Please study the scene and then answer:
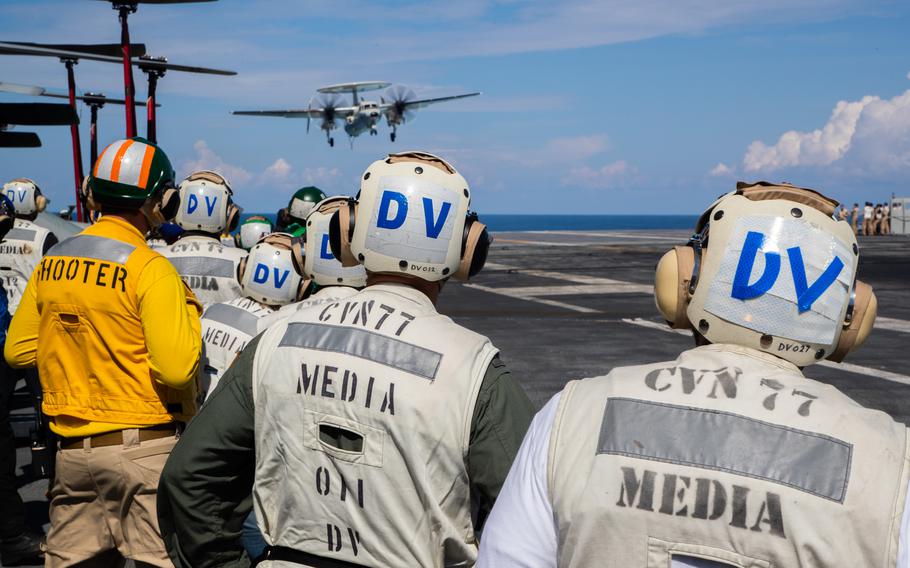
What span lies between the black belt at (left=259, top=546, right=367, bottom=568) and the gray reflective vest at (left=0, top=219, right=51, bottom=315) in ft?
22.2

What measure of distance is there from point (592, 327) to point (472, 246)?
1304cm

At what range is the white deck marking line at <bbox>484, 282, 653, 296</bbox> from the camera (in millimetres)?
21641

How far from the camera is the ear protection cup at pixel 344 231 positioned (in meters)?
2.96

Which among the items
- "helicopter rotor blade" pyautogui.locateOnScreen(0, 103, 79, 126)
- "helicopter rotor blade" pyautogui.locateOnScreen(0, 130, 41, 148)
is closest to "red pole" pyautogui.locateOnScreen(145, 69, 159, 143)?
"helicopter rotor blade" pyautogui.locateOnScreen(0, 130, 41, 148)

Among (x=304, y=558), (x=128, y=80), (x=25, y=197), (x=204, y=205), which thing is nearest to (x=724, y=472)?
(x=304, y=558)

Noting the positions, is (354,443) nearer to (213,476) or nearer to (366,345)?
(366,345)

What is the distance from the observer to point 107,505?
3748 millimetres

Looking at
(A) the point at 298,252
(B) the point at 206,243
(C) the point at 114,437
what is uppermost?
(A) the point at 298,252

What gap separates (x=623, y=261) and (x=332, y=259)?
95.0 ft

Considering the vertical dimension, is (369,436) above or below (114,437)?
above

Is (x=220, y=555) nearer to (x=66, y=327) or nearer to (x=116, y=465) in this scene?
(x=116, y=465)

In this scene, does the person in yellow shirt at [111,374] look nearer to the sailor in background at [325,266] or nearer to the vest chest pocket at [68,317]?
the vest chest pocket at [68,317]

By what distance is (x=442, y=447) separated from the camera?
2.41 metres

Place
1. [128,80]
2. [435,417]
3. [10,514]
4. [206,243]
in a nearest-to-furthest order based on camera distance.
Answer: [435,417]
[10,514]
[206,243]
[128,80]
